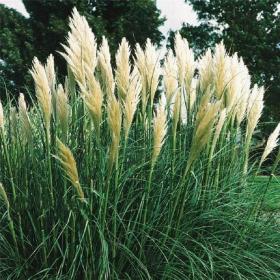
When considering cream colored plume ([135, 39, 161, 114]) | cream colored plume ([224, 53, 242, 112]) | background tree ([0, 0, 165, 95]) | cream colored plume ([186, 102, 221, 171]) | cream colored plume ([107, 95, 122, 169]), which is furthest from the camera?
background tree ([0, 0, 165, 95])

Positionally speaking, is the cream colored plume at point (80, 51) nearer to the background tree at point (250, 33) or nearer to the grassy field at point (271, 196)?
the grassy field at point (271, 196)

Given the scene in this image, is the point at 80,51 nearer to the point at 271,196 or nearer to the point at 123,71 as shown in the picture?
the point at 123,71

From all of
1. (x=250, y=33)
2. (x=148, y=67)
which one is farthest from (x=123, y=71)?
(x=250, y=33)

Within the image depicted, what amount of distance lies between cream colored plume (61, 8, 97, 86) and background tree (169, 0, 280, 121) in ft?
68.8

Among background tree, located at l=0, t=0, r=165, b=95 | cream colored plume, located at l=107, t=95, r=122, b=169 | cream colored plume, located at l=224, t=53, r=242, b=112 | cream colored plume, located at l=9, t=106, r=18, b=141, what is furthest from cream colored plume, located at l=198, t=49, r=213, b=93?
background tree, located at l=0, t=0, r=165, b=95

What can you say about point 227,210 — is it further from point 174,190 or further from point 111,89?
point 111,89

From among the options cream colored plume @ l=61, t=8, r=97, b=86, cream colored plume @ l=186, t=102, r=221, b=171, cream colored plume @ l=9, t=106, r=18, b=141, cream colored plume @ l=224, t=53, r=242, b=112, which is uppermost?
cream colored plume @ l=61, t=8, r=97, b=86

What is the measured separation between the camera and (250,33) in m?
25.1

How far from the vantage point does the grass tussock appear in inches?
125

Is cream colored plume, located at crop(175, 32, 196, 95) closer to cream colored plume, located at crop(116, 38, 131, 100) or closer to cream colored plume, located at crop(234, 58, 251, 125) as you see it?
cream colored plume, located at crop(234, 58, 251, 125)

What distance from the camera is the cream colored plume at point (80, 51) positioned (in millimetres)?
3229

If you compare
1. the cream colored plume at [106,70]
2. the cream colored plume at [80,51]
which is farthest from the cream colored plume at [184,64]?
the cream colored plume at [80,51]

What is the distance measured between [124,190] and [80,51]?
3.02 feet

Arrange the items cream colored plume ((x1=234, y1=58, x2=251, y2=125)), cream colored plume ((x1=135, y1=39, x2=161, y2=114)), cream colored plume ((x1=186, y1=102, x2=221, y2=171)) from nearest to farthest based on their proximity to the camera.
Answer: cream colored plume ((x1=186, y1=102, x2=221, y2=171)), cream colored plume ((x1=135, y1=39, x2=161, y2=114)), cream colored plume ((x1=234, y1=58, x2=251, y2=125))
